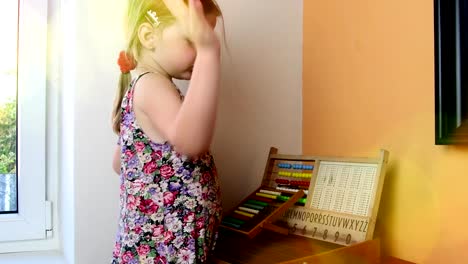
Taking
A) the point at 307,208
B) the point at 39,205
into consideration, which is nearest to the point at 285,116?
the point at 307,208

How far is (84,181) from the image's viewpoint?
100cm

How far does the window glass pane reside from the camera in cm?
118

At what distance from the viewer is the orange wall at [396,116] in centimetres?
86

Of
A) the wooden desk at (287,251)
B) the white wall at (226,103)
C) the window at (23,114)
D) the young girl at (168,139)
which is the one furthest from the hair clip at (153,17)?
the window at (23,114)

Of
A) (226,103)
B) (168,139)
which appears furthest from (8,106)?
(168,139)

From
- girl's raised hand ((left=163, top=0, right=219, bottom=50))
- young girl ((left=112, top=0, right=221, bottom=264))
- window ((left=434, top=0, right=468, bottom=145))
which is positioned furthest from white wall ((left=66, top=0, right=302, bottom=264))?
window ((left=434, top=0, right=468, bottom=145))

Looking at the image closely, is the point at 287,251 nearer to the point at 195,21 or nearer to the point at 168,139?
the point at 168,139

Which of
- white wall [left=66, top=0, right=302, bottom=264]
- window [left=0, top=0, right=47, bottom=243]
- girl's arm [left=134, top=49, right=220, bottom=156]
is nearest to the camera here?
girl's arm [left=134, top=49, right=220, bottom=156]

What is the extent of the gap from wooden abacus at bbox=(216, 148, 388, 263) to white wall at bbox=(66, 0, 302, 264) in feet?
0.48

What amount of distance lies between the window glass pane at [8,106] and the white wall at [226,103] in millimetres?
164

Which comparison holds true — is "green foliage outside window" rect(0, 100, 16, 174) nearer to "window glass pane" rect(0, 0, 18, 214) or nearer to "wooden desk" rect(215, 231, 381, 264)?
"window glass pane" rect(0, 0, 18, 214)

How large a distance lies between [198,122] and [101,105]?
38 centimetres

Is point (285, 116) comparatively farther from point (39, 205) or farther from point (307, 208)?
point (39, 205)

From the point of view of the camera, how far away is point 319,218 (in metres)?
0.96
